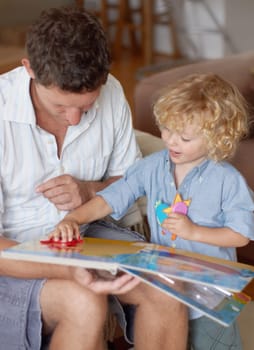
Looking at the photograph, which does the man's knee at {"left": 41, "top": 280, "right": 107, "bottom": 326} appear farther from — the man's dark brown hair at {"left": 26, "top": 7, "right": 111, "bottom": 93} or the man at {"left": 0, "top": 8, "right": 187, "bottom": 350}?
the man's dark brown hair at {"left": 26, "top": 7, "right": 111, "bottom": 93}

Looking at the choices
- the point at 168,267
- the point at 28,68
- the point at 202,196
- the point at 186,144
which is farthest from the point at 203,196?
the point at 28,68

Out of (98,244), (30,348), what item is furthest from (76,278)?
(30,348)

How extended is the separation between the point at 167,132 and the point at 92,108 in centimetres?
23

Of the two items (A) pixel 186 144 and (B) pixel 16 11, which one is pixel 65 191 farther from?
(B) pixel 16 11

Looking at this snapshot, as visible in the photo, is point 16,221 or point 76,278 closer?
point 76,278

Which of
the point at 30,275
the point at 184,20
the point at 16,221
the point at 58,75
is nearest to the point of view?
the point at 58,75

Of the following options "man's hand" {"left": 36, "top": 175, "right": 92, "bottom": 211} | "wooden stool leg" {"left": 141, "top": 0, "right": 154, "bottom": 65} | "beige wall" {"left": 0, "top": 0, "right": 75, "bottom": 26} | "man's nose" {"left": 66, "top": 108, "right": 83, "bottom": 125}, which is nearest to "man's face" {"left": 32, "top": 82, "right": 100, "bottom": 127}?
"man's nose" {"left": 66, "top": 108, "right": 83, "bottom": 125}

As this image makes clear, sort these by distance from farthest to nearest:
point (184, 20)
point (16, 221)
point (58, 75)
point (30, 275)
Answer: point (184, 20) → point (16, 221) → point (30, 275) → point (58, 75)

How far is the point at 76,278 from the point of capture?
1578 mm

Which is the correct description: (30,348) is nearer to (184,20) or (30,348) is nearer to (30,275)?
(30,275)

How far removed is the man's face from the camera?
158 cm

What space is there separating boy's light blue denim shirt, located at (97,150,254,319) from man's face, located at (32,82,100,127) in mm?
234

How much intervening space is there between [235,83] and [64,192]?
1104 mm

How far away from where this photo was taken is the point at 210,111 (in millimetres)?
1639
